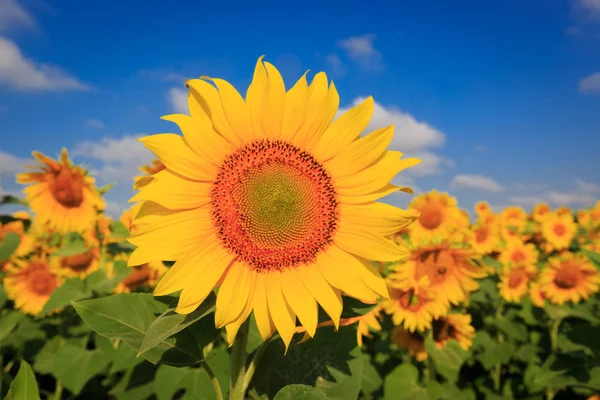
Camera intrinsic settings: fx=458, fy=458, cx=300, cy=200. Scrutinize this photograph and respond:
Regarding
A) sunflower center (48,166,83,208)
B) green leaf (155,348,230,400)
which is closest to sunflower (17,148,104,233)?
sunflower center (48,166,83,208)

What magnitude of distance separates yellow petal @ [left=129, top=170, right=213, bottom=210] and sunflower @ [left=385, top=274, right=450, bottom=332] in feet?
9.71

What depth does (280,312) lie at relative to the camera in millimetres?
1788

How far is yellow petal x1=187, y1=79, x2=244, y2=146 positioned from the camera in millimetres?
1705

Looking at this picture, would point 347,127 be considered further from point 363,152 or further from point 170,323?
point 170,323

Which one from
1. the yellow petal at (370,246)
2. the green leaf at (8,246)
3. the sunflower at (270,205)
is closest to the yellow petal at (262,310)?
the sunflower at (270,205)

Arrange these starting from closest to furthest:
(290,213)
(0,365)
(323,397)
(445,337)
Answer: (323,397) < (290,213) < (445,337) < (0,365)

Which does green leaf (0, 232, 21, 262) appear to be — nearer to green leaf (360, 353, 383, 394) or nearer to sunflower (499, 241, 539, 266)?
green leaf (360, 353, 383, 394)

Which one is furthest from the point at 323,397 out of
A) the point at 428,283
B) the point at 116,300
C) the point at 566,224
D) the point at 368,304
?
the point at 566,224

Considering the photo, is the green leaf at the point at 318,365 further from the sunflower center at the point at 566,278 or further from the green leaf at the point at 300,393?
the sunflower center at the point at 566,278

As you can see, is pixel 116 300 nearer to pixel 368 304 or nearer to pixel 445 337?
pixel 368 304

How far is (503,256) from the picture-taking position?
7727mm

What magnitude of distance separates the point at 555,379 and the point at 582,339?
0.66 metres

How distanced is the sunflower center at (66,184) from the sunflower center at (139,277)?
113 centimetres

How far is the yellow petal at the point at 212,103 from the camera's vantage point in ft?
5.59
